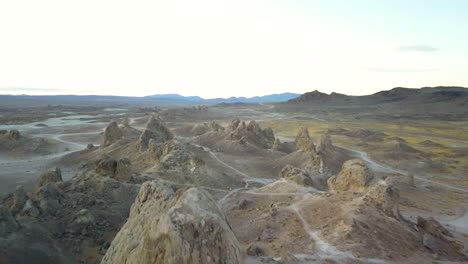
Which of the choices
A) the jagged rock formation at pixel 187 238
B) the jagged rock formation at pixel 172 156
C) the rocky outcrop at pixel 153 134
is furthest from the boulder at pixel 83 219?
the rocky outcrop at pixel 153 134

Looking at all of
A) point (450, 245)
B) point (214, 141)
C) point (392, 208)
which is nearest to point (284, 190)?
point (392, 208)

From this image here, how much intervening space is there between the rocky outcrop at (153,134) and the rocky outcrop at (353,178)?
101ft

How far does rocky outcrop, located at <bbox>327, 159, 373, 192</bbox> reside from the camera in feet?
140

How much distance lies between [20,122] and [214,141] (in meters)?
82.8

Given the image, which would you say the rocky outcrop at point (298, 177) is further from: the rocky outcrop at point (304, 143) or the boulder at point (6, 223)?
the boulder at point (6, 223)

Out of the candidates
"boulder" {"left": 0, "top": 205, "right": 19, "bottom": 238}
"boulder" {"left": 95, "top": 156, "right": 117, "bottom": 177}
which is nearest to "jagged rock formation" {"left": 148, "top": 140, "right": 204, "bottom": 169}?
"boulder" {"left": 95, "top": 156, "right": 117, "bottom": 177}

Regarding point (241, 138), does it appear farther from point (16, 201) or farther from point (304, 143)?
point (16, 201)

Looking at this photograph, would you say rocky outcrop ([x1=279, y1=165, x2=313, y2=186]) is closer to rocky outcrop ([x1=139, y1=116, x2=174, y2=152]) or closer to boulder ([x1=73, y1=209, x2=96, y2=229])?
rocky outcrop ([x1=139, y1=116, x2=174, y2=152])

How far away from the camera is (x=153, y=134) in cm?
6844

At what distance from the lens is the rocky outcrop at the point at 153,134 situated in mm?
65350

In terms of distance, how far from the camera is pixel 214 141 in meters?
84.2

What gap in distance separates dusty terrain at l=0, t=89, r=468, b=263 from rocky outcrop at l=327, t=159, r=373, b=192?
113 millimetres

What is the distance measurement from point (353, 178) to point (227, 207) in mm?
12630

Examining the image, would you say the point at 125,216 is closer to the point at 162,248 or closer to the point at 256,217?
the point at 256,217
